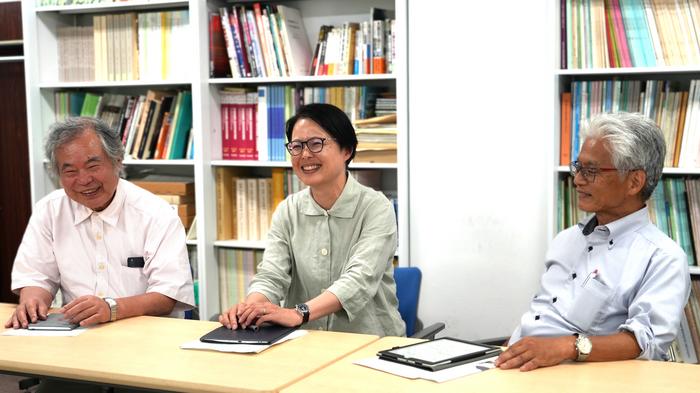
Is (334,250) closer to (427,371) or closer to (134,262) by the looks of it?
(134,262)

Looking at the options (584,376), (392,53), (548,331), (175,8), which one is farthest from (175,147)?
(584,376)

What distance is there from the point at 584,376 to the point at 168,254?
5.11 ft

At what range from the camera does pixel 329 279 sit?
280 centimetres

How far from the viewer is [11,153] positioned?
4629mm

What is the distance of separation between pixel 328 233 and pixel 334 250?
64mm

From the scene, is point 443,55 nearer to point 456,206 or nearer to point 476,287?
point 456,206

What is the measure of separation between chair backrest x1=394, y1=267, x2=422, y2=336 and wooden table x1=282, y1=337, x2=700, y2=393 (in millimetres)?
1049

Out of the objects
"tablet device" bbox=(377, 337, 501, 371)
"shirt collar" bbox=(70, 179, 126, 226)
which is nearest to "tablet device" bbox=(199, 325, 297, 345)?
"tablet device" bbox=(377, 337, 501, 371)

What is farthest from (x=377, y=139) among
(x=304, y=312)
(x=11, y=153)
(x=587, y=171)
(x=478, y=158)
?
(x=11, y=153)

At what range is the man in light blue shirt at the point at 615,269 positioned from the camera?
2.08 metres

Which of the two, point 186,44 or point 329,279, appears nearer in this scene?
point 329,279

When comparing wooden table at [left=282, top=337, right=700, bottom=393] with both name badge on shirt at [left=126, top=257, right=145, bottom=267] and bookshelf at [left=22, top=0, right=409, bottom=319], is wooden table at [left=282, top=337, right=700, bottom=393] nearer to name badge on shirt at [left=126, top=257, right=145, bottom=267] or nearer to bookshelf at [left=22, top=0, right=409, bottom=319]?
name badge on shirt at [left=126, top=257, right=145, bottom=267]

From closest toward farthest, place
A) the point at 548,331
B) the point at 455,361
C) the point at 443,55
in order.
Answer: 1. the point at 455,361
2. the point at 548,331
3. the point at 443,55

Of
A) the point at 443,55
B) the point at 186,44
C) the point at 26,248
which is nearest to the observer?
the point at 26,248
